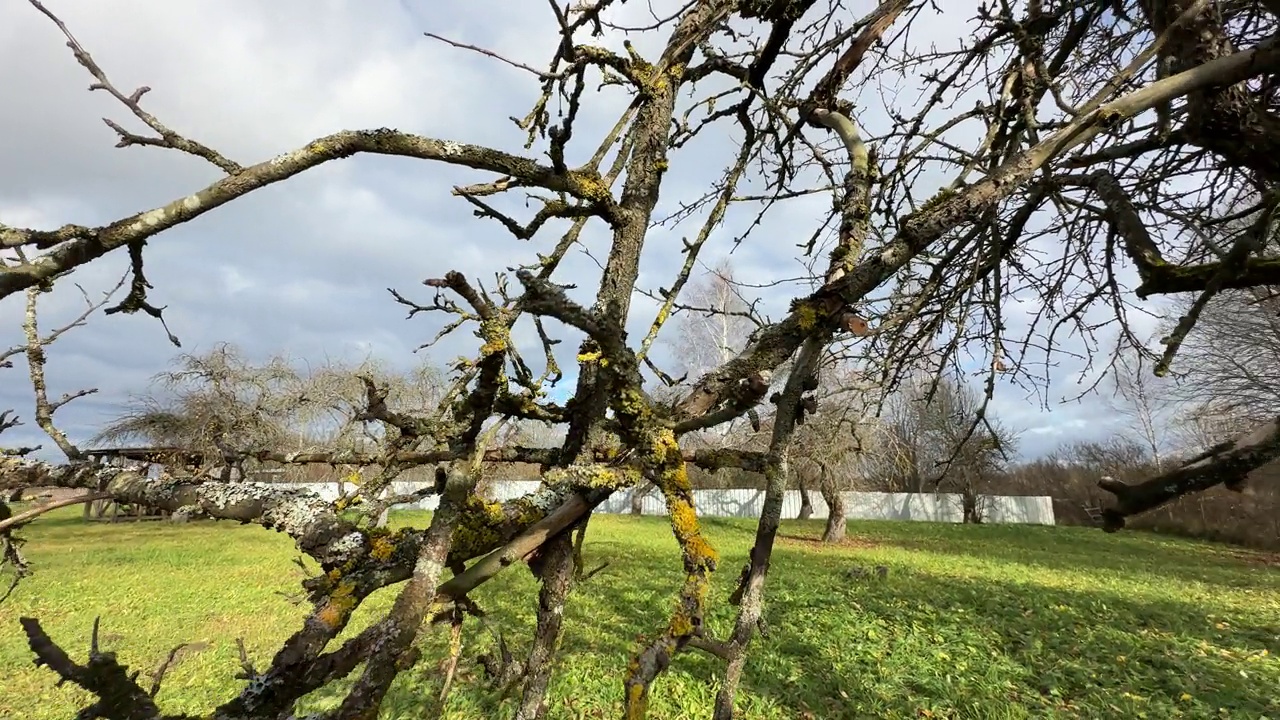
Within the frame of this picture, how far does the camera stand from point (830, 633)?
6895mm

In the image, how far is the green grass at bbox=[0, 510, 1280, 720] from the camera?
5141mm

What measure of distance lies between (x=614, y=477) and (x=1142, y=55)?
277 cm

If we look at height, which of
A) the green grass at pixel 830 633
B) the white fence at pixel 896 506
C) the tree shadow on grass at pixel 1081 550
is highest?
the white fence at pixel 896 506

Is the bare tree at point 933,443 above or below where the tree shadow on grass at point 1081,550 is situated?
above

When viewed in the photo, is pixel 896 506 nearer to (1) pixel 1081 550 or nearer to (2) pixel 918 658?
(1) pixel 1081 550

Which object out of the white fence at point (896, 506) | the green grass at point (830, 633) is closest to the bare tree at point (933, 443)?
the white fence at point (896, 506)

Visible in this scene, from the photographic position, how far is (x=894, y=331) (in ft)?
13.7

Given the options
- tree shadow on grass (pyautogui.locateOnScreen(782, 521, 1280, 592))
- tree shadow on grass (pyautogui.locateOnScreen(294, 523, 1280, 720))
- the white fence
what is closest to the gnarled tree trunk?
tree shadow on grass (pyautogui.locateOnScreen(782, 521, 1280, 592))

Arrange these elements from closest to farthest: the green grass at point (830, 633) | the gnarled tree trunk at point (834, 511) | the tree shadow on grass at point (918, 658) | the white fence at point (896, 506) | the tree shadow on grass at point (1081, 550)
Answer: the tree shadow on grass at point (918, 658) < the green grass at point (830, 633) < the tree shadow on grass at point (1081, 550) < the gnarled tree trunk at point (834, 511) < the white fence at point (896, 506)

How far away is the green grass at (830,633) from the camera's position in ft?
16.9

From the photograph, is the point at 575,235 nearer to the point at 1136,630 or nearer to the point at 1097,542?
the point at 1136,630

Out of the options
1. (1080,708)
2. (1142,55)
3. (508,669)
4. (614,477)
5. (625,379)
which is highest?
(1142,55)

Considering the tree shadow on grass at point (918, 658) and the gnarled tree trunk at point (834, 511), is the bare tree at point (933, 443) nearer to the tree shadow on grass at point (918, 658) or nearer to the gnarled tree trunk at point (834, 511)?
the gnarled tree trunk at point (834, 511)

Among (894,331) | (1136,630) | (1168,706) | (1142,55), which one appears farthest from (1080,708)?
(1142,55)
